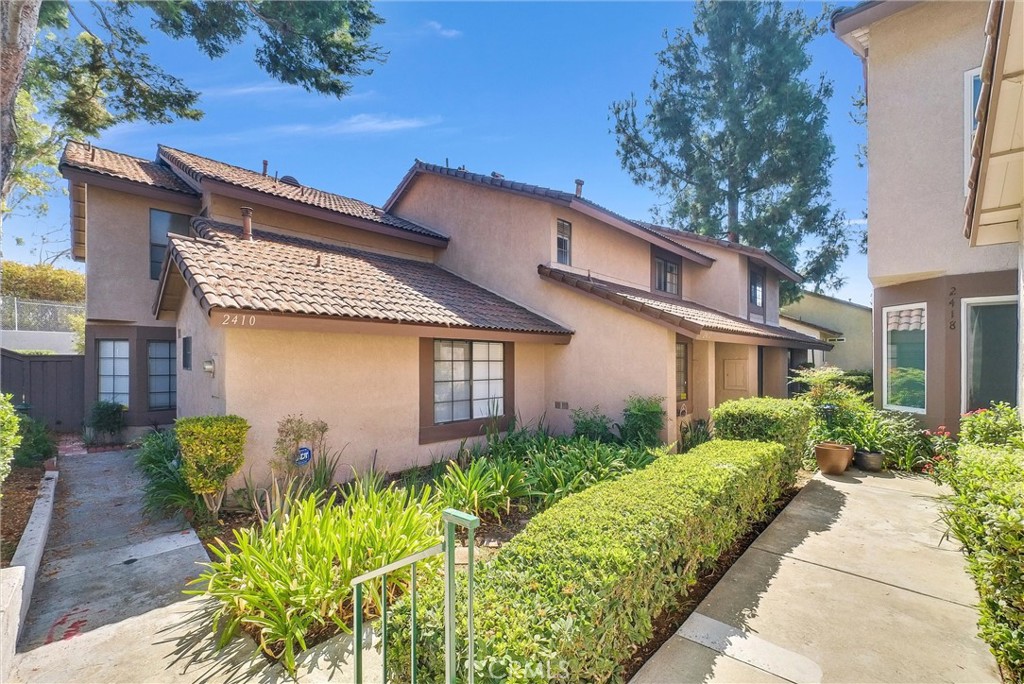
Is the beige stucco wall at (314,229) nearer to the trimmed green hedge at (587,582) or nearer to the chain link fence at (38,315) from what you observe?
the trimmed green hedge at (587,582)

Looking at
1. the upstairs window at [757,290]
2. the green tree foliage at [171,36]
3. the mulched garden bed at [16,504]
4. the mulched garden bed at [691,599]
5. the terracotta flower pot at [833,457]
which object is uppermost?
the green tree foliage at [171,36]

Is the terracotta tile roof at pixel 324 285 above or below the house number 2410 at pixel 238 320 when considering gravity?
above

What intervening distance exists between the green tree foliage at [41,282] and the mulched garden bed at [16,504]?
25.3 metres

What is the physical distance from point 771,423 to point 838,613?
375cm

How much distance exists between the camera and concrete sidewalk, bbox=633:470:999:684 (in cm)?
350

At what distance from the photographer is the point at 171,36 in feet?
35.4

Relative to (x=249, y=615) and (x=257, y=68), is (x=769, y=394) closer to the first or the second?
(x=249, y=615)

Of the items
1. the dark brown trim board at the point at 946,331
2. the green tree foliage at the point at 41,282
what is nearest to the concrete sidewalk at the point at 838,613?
the dark brown trim board at the point at 946,331

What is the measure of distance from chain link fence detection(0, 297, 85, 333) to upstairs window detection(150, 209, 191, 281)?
49.8ft

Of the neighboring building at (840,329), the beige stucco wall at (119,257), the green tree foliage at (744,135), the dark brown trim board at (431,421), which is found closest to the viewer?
the dark brown trim board at (431,421)

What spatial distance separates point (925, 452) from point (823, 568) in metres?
6.35

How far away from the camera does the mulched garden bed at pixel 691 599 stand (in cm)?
371

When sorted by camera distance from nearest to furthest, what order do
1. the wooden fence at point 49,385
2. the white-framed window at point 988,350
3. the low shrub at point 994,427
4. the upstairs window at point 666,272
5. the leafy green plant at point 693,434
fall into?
the low shrub at point 994,427
the white-framed window at point 988,350
the leafy green plant at point 693,434
the wooden fence at point 49,385
the upstairs window at point 666,272

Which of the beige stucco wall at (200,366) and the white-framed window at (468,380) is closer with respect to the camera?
the beige stucco wall at (200,366)
